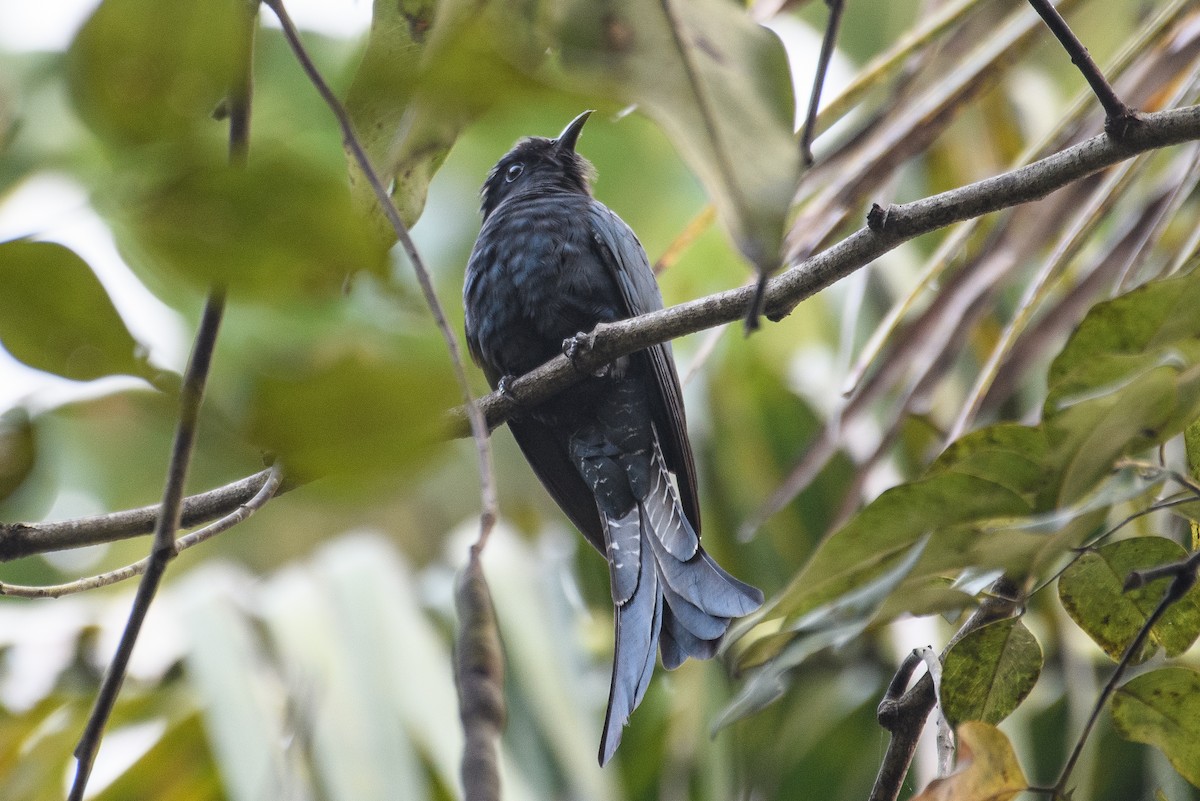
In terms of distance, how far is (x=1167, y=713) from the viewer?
102cm

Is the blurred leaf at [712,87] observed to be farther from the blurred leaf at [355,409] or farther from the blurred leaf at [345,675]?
the blurred leaf at [345,675]

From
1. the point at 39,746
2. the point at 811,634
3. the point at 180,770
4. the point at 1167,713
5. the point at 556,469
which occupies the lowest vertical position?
the point at 1167,713

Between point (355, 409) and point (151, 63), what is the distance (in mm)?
202

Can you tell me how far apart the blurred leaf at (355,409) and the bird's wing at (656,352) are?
7.38 feet

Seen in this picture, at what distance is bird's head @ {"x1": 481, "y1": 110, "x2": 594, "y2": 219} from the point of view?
3590 mm

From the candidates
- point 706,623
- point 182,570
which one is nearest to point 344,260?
point 706,623

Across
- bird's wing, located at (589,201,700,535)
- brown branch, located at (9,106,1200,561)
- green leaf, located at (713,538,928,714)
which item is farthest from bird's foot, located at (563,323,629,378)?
green leaf, located at (713,538,928,714)

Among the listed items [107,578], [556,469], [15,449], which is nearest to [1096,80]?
[15,449]

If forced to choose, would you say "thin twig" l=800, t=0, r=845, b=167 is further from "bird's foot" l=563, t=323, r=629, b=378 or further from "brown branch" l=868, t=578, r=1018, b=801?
"bird's foot" l=563, t=323, r=629, b=378

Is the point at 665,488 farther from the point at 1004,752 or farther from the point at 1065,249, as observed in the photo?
the point at 1004,752

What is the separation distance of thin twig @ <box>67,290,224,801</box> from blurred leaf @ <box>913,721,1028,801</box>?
2.13ft

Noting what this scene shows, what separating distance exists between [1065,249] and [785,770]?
2.03 m

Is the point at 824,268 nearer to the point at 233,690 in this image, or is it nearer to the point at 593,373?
the point at 593,373

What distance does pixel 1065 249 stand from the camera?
1.59 meters
